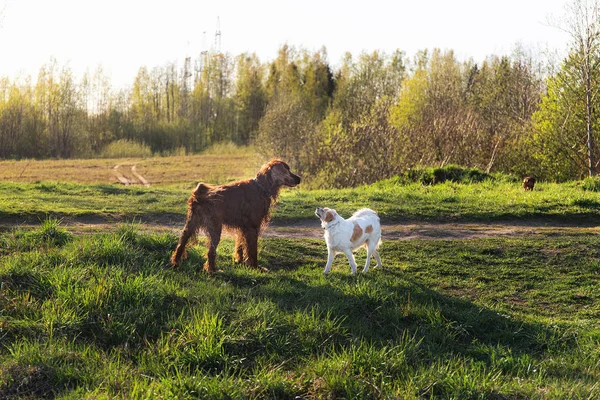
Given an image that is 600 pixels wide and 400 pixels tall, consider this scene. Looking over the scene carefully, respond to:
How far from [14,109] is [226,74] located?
2248cm

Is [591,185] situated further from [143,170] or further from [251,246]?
[143,170]

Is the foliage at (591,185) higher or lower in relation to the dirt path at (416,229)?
higher

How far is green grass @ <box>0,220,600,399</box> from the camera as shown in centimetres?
500

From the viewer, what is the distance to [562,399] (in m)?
4.81

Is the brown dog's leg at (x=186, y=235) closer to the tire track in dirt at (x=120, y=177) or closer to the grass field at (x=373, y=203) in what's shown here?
the grass field at (x=373, y=203)

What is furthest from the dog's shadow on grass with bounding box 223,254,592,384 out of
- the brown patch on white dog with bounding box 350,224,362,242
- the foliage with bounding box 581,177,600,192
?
the foliage with bounding box 581,177,600,192

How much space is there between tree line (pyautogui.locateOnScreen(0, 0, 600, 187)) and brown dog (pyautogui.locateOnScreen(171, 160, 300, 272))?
13073 millimetres

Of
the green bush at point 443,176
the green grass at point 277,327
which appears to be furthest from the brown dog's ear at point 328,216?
the green bush at point 443,176

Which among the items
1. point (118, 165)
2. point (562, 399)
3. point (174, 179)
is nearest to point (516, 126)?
point (174, 179)

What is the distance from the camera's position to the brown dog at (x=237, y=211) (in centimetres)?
781

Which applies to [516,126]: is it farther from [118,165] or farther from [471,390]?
[118,165]

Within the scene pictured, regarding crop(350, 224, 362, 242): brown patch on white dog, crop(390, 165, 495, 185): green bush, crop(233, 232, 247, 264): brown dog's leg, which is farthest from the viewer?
crop(390, 165, 495, 185): green bush

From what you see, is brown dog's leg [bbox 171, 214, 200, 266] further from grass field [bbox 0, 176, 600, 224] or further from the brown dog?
grass field [bbox 0, 176, 600, 224]

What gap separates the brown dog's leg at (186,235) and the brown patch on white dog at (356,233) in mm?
2026
